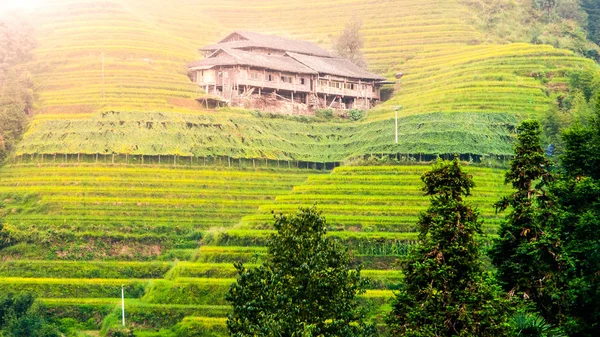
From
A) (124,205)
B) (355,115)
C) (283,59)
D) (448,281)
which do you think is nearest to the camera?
(448,281)

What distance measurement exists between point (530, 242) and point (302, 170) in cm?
3914

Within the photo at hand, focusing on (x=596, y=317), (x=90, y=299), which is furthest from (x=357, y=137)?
(x=596, y=317)

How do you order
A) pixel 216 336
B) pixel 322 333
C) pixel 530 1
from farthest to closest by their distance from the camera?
pixel 530 1 < pixel 216 336 < pixel 322 333

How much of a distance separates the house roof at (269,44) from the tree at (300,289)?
164 feet

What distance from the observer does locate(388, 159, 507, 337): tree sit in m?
24.4

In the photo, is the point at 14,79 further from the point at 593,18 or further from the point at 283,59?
the point at 593,18

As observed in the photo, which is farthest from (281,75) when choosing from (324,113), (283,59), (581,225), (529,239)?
(529,239)

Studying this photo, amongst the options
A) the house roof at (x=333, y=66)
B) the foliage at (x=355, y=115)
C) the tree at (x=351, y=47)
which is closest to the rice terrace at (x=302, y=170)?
the tree at (x=351, y=47)

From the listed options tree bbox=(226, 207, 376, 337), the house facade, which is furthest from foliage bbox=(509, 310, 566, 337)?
the house facade

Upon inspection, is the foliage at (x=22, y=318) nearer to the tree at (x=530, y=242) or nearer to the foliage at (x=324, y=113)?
the tree at (x=530, y=242)

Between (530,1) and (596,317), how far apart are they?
70.1 metres

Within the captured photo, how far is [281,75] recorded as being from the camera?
7556 cm

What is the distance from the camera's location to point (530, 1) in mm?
95750

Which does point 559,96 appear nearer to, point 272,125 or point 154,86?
point 272,125
